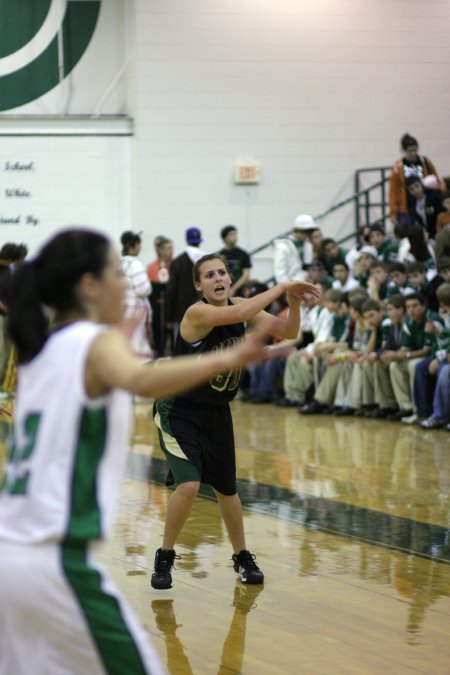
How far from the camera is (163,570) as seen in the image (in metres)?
5.56

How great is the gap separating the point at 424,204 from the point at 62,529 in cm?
1262

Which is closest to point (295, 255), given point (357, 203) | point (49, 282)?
point (357, 203)

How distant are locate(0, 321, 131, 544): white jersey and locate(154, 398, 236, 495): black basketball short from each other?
9.48ft

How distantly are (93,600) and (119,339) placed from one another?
56cm

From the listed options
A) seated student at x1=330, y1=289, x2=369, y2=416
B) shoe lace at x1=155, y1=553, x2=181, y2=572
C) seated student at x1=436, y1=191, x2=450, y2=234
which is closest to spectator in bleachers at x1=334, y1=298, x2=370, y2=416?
seated student at x1=330, y1=289, x2=369, y2=416

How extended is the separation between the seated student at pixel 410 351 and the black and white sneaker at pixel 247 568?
20.2ft

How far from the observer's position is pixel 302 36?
60.5 ft

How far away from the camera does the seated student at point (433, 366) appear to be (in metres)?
11.2

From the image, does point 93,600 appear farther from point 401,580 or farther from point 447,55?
point 447,55

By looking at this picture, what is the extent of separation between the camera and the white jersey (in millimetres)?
2555

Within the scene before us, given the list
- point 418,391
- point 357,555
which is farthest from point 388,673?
point 418,391

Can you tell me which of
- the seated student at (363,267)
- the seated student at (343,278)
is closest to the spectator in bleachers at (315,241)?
the seated student at (363,267)

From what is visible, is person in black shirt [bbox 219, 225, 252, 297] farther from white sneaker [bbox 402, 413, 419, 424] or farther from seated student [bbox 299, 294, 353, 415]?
white sneaker [bbox 402, 413, 419, 424]

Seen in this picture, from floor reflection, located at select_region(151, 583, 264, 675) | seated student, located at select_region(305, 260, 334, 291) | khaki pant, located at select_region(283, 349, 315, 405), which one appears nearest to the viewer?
floor reflection, located at select_region(151, 583, 264, 675)
